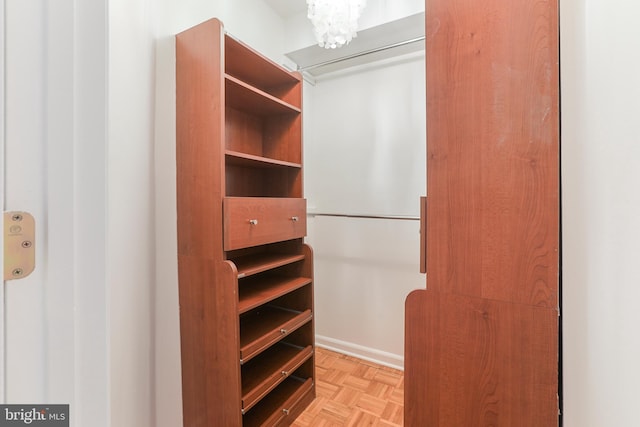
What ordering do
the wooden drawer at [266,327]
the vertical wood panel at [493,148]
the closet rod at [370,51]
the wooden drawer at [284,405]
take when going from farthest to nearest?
the closet rod at [370,51] < the wooden drawer at [284,405] < the wooden drawer at [266,327] < the vertical wood panel at [493,148]

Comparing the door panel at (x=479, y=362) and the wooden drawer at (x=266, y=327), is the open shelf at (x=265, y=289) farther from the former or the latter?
the door panel at (x=479, y=362)

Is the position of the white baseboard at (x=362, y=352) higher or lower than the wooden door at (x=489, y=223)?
lower

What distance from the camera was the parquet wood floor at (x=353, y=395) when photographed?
5.35 ft

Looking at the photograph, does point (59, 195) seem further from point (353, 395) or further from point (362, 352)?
point (362, 352)

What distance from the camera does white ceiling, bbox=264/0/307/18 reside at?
2059 mm

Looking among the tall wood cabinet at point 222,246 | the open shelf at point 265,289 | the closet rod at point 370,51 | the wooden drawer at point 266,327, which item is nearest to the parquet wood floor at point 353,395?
the tall wood cabinet at point 222,246

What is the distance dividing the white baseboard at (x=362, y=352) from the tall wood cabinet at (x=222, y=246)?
2.18 feet

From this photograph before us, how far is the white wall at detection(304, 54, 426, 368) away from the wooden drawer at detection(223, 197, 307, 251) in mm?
701

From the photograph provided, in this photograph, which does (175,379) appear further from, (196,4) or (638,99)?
(196,4)

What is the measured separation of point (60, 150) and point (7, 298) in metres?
0.19

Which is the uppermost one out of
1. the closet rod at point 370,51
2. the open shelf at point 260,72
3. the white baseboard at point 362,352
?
the closet rod at point 370,51

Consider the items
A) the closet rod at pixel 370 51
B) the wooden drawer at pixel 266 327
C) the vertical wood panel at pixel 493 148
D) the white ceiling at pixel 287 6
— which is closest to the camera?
the vertical wood panel at pixel 493 148

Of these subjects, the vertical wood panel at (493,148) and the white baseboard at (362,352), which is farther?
the white baseboard at (362,352)

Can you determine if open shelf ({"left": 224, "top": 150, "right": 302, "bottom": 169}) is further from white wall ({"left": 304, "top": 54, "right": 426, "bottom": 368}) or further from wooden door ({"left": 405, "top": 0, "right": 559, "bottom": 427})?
wooden door ({"left": 405, "top": 0, "right": 559, "bottom": 427})
